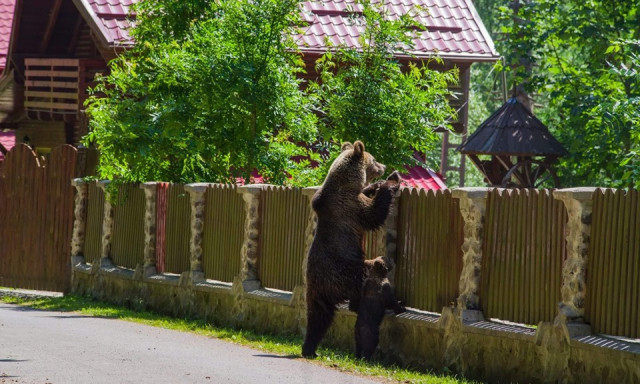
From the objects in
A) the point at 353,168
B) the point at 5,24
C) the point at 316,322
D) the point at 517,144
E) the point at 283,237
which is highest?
the point at 5,24

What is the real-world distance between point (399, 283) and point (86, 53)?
58.8 feet

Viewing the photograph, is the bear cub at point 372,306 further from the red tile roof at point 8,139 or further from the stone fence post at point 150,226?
the red tile roof at point 8,139

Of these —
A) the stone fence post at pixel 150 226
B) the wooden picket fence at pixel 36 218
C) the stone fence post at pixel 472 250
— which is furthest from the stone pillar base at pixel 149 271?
the stone fence post at pixel 472 250

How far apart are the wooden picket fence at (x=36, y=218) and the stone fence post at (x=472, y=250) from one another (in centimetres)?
1002

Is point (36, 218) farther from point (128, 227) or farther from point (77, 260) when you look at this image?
point (128, 227)

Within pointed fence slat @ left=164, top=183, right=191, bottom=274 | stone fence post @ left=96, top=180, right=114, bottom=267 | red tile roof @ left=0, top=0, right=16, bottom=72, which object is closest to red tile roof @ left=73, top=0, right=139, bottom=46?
stone fence post @ left=96, top=180, right=114, bottom=267

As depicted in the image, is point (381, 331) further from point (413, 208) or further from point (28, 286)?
point (28, 286)

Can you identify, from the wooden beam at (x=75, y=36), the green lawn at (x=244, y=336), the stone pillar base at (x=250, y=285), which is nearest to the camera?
the green lawn at (x=244, y=336)

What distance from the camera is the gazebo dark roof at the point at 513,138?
78.4 feet

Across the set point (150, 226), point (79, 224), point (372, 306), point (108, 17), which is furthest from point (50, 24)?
point (372, 306)

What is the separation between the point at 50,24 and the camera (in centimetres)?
2841

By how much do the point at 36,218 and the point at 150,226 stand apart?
4115 millimetres

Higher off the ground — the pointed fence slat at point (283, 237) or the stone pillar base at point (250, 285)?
the pointed fence slat at point (283, 237)

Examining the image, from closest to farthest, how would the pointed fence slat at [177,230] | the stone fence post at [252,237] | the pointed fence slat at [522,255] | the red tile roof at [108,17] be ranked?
the pointed fence slat at [522,255], the stone fence post at [252,237], the pointed fence slat at [177,230], the red tile roof at [108,17]
